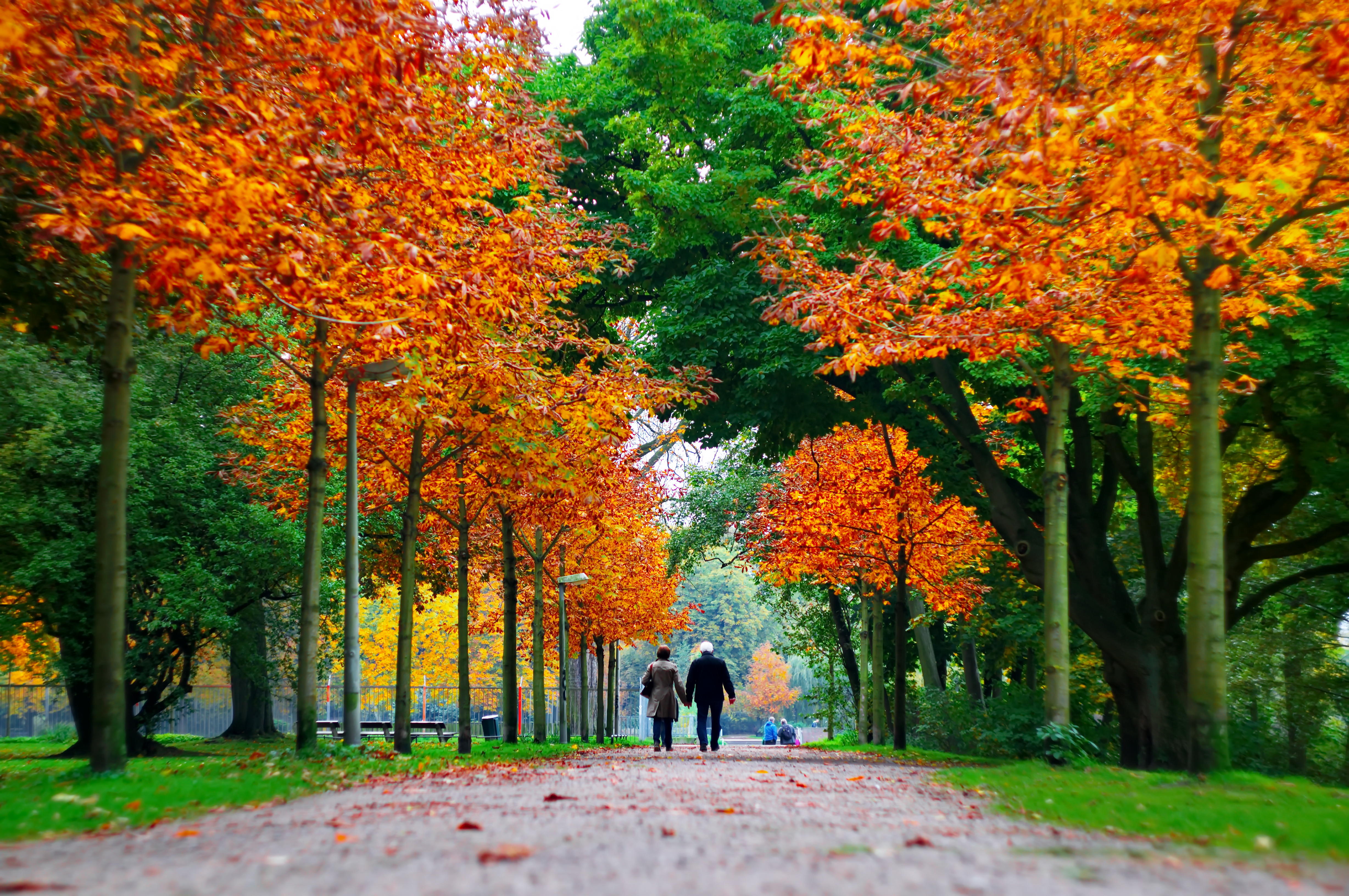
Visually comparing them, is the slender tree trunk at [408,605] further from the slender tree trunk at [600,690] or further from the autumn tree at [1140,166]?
the slender tree trunk at [600,690]

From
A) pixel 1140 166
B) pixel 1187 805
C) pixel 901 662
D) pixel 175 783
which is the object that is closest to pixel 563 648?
pixel 901 662

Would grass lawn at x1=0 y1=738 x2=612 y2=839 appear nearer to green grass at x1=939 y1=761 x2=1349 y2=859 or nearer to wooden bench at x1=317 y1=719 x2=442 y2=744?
green grass at x1=939 y1=761 x2=1349 y2=859

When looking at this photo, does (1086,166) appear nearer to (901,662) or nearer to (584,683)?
(901,662)

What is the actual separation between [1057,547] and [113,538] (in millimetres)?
9687

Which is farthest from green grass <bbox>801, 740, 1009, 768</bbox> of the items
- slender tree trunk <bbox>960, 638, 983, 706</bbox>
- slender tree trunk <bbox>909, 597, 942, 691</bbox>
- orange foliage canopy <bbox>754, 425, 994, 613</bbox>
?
orange foliage canopy <bbox>754, 425, 994, 613</bbox>

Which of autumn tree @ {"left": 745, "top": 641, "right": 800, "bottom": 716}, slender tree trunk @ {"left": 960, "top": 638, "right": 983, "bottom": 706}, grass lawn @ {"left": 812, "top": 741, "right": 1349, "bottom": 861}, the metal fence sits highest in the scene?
grass lawn @ {"left": 812, "top": 741, "right": 1349, "bottom": 861}

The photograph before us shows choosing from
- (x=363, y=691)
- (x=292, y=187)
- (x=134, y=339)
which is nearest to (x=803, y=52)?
(x=292, y=187)

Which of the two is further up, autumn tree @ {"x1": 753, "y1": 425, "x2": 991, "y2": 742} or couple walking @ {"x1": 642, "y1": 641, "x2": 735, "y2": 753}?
autumn tree @ {"x1": 753, "y1": 425, "x2": 991, "y2": 742}

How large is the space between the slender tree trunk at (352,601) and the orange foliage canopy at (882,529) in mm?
9636

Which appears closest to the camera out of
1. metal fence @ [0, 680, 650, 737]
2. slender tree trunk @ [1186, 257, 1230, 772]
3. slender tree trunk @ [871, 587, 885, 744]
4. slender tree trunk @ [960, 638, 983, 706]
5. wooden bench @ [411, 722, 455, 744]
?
slender tree trunk @ [1186, 257, 1230, 772]

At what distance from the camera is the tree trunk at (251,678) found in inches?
912

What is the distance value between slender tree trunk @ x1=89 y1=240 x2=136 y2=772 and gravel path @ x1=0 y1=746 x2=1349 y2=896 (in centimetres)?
209

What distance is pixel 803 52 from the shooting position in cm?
1000

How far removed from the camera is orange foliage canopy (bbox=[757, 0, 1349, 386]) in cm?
916
